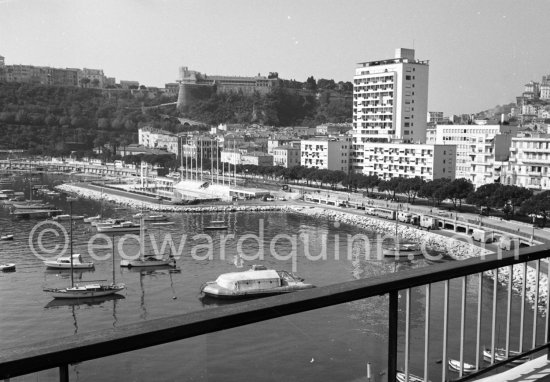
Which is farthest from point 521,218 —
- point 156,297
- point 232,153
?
point 232,153

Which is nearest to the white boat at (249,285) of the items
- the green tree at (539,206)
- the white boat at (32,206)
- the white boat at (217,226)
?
the white boat at (217,226)

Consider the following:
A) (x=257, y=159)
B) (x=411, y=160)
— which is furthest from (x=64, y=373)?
(x=257, y=159)

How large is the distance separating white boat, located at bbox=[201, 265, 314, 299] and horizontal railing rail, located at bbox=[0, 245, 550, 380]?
4.30 metres

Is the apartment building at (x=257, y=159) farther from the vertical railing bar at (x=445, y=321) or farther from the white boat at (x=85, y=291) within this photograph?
the vertical railing bar at (x=445, y=321)

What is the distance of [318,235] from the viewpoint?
8.37 meters

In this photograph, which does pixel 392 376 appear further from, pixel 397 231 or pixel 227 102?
pixel 227 102

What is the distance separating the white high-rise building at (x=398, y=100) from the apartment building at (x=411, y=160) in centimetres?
92

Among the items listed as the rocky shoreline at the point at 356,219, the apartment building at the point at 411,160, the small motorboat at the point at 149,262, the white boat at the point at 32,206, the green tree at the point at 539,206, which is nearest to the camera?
the small motorboat at the point at 149,262

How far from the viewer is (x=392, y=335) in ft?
1.57

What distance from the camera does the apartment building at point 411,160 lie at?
37.6 feet

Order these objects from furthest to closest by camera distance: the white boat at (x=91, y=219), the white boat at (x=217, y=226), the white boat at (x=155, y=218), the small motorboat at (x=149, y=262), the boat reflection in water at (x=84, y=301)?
the white boat at (x=155, y=218) < the white boat at (x=91, y=219) < the white boat at (x=217, y=226) < the small motorboat at (x=149, y=262) < the boat reflection in water at (x=84, y=301)

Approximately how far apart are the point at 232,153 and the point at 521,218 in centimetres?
1042

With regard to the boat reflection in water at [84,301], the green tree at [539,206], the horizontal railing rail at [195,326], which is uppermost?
the horizontal railing rail at [195,326]

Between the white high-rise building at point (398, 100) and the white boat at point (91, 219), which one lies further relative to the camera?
the white high-rise building at point (398, 100)
